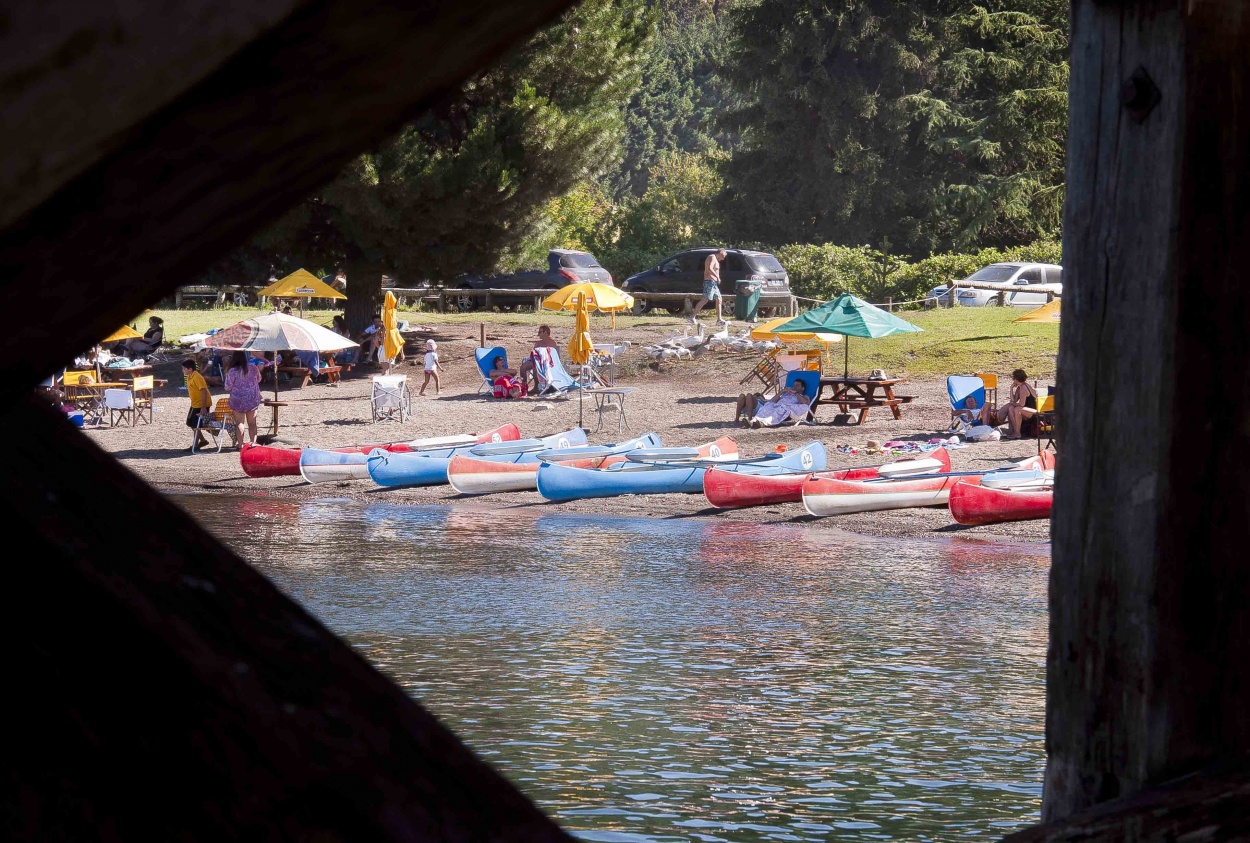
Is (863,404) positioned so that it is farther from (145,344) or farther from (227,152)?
(227,152)

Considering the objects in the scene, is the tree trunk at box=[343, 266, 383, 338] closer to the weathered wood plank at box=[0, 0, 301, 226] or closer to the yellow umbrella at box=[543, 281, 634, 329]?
the yellow umbrella at box=[543, 281, 634, 329]

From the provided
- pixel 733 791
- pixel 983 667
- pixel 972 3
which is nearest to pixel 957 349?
pixel 983 667

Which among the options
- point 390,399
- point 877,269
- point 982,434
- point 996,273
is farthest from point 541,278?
point 982,434

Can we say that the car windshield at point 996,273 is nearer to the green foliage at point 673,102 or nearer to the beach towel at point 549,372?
the beach towel at point 549,372

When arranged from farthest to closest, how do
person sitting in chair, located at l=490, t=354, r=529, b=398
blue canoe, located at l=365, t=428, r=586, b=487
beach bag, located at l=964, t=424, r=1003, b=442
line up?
person sitting in chair, located at l=490, t=354, r=529, b=398 < beach bag, located at l=964, t=424, r=1003, b=442 < blue canoe, located at l=365, t=428, r=586, b=487

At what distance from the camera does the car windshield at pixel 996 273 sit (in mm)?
39875

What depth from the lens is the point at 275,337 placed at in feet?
79.4

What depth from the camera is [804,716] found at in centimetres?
1057

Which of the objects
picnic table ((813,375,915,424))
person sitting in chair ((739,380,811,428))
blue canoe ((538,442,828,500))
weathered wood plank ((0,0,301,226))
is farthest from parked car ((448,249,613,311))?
weathered wood plank ((0,0,301,226))

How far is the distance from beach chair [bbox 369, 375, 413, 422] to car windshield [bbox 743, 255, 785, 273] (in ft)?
49.1

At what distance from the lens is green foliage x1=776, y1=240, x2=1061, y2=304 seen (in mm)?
42719

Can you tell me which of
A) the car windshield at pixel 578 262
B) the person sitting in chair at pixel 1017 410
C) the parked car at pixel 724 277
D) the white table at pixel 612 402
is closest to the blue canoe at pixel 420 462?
the white table at pixel 612 402

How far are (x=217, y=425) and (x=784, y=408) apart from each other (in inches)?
384

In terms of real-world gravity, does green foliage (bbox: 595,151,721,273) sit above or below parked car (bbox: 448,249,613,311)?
above
